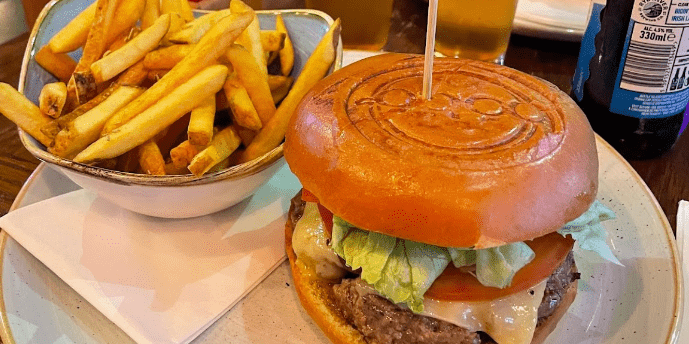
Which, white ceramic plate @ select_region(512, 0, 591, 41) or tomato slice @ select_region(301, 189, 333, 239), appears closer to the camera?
tomato slice @ select_region(301, 189, 333, 239)

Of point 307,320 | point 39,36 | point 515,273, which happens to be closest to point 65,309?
point 307,320

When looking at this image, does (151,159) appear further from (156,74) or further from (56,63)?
(56,63)

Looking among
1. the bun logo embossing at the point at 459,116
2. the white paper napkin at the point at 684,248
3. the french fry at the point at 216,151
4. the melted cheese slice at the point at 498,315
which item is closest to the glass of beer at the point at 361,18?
the bun logo embossing at the point at 459,116

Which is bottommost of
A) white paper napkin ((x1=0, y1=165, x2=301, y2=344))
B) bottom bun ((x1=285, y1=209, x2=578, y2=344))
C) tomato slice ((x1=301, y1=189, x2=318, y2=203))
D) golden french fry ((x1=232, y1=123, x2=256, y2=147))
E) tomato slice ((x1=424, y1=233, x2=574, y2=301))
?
white paper napkin ((x1=0, y1=165, x2=301, y2=344))

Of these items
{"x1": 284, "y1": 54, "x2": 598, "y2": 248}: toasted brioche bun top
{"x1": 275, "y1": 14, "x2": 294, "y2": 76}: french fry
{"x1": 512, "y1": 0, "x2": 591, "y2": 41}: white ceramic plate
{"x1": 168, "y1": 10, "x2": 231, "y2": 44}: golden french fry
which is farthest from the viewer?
{"x1": 512, "y1": 0, "x2": 591, "y2": 41}: white ceramic plate

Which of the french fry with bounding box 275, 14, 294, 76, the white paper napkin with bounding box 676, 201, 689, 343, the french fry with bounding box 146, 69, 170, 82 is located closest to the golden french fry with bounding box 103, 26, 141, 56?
the french fry with bounding box 146, 69, 170, 82

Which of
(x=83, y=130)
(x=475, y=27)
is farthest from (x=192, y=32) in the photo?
(x=475, y=27)

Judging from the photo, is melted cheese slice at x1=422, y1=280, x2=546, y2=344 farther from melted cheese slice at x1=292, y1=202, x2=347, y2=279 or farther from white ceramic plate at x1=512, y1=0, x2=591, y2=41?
white ceramic plate at x1=512, y1=0, x2=591, y2=41

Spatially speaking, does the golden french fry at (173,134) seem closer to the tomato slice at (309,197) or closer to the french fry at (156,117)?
the french fry at (156,117)

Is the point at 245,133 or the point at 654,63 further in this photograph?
the point at 654,63
